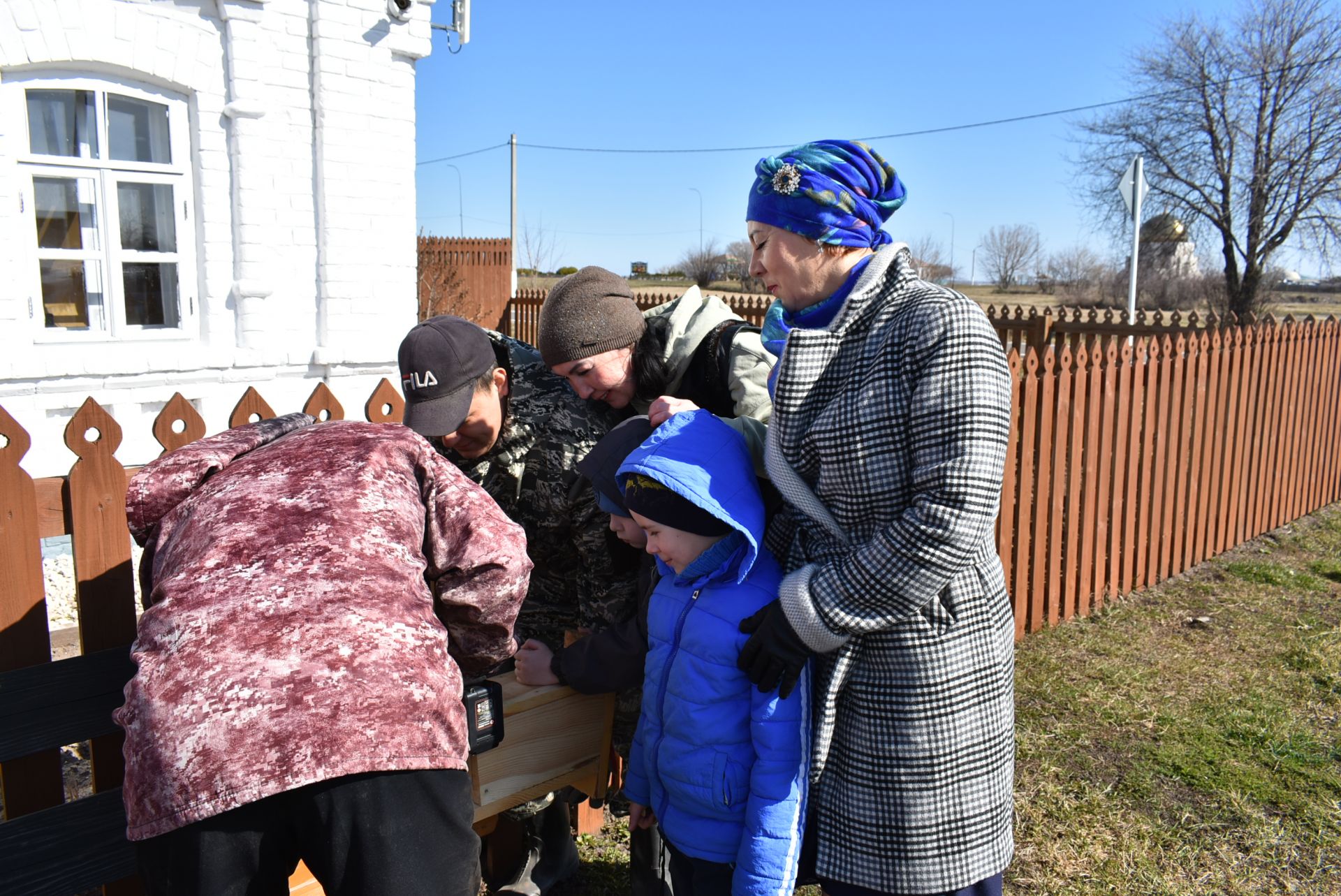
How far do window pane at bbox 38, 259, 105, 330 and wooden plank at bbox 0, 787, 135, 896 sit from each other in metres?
5.02

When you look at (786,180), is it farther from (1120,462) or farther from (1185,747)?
(1120,462)

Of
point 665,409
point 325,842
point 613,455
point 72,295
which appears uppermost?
point 72,295

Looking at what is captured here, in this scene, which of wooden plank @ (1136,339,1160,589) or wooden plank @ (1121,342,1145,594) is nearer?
wooden plank @ (1121,342,1145,594)

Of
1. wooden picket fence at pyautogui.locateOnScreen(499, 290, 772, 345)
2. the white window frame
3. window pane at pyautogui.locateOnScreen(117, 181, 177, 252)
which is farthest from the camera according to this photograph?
wooden picket fence at pyautogui.locateOnScreen(499, 290, 772, 345)

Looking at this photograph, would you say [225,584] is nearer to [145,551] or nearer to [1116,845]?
[145,551]

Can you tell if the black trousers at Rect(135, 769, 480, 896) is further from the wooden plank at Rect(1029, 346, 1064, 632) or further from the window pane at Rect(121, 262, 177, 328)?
the window pane at Rect(121, 262, 177, 328)

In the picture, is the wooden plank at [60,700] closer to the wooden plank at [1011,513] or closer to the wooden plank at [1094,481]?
the wooden plank at [1011,513]

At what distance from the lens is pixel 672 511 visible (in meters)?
2.03

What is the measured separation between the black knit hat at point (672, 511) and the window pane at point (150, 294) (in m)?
5.82

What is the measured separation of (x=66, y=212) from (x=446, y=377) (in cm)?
526

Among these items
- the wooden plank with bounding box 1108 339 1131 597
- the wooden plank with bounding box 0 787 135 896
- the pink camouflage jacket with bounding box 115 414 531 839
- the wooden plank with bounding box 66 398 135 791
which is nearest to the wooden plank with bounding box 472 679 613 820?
the pink camouflage jacket with bounding box 115 414 531 839

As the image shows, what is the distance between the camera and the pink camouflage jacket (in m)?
1.45

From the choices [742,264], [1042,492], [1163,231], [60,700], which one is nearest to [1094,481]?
[1042,492]

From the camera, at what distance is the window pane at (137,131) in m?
6.25
